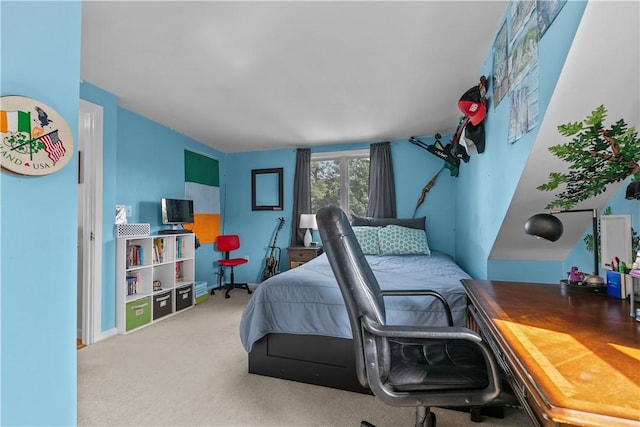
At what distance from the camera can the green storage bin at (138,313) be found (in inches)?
117

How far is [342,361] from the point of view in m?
1.90

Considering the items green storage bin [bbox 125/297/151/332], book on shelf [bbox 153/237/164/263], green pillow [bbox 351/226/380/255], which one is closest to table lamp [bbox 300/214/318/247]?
green pillow [bbox 351/226/380/255]

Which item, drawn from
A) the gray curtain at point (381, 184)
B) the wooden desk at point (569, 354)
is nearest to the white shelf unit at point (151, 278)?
the gray curtain at point (381, 184)

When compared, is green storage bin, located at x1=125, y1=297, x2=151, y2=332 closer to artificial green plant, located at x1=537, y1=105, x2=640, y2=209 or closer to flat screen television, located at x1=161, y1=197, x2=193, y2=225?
flat screen television, located at x1=161, y1=197, x2=193, y2=225

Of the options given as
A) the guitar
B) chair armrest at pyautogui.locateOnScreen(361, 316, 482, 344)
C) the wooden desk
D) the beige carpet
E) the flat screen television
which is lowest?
the beige carpet

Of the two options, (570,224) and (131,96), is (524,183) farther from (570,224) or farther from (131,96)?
(131,96)

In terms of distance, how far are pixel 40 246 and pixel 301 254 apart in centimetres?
345

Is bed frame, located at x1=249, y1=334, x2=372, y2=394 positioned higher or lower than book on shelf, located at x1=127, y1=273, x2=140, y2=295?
lower

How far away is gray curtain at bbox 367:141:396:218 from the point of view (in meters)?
4.30

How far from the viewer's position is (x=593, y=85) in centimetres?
112

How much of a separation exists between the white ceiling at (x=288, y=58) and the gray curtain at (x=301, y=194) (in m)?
1.14

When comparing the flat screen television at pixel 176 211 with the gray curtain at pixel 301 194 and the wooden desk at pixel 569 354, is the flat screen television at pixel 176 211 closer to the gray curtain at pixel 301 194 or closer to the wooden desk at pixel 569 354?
the gray curtain at pixel 301 194

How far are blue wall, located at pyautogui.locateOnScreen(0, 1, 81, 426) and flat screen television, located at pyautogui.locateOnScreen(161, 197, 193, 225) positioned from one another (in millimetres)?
2595

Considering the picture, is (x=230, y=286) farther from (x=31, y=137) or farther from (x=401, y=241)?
(x=31, y=137)
